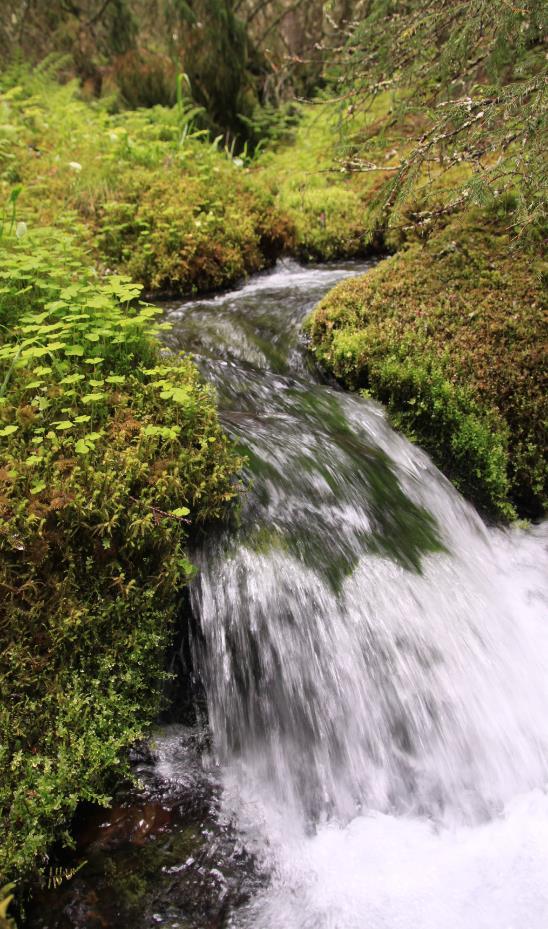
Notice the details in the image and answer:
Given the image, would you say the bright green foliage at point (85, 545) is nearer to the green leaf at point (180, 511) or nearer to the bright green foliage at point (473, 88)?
the green leaf at point (180, 511)

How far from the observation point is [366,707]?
2740 mm

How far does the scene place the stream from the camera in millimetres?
2203

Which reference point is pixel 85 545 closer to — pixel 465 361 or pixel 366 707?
pixel 366 707

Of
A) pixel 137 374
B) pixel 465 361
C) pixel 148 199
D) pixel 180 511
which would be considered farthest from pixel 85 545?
pixel 148 199

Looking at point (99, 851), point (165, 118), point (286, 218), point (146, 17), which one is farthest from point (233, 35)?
point (99, 851)

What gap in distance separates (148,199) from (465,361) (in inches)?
155

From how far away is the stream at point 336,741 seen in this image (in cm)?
220

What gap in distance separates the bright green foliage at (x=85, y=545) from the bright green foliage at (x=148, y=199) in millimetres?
2745

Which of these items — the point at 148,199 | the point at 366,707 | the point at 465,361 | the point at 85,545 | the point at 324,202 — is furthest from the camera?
the point at 324,202

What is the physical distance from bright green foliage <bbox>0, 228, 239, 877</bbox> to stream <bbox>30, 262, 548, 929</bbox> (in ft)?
0.76

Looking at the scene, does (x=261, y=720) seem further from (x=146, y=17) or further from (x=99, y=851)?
(x=146, y=17)

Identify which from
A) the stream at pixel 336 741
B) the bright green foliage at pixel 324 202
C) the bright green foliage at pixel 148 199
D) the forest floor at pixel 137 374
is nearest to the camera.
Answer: the stream at pixel 336 741

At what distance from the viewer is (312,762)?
2.60 meters

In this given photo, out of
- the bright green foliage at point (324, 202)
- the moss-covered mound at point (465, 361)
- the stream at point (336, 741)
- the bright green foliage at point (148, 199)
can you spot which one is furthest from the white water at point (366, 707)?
the bright green foliage at point (324, 202)
